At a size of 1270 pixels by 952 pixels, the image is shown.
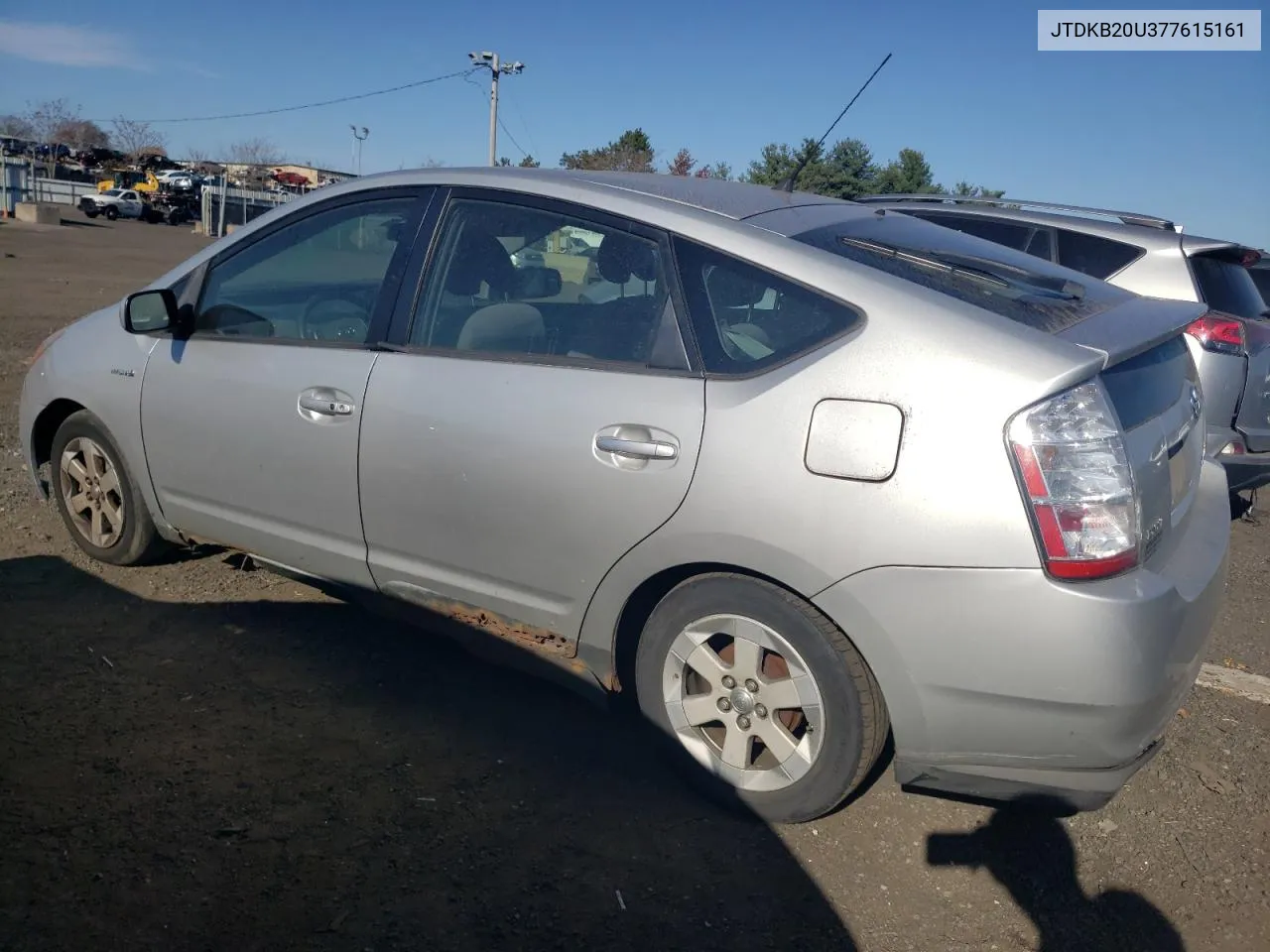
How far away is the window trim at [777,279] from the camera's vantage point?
106 inches

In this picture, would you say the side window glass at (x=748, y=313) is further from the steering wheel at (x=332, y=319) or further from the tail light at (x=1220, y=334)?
the tail light at (x=1220, y=334)

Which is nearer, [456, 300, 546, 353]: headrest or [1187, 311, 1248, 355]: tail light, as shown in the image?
[456, 300, 546, 353]: headrest

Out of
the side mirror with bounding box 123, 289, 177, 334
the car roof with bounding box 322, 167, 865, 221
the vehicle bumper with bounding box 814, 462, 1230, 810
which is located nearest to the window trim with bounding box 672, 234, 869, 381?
the car roof with bounding box 322, 167, 865, 221

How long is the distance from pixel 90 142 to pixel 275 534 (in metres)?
92.1

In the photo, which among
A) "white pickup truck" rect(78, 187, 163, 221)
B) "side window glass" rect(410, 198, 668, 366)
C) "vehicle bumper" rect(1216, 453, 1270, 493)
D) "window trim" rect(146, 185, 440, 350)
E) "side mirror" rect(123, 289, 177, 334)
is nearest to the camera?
"side window glass" rect(410, 198, 668, 366)

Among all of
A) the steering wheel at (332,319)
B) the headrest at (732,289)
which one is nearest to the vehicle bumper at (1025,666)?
the headrest at (732,289)

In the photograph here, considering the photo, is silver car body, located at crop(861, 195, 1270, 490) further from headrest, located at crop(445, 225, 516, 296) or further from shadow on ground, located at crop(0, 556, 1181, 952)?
shadow on ground, located at crop(0, 556, 1181, 952)

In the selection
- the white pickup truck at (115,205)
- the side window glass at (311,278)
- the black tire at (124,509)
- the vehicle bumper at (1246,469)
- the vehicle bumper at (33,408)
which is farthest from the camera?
the white pickup truck at (115,205)

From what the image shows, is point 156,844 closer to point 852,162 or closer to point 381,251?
point 381,251

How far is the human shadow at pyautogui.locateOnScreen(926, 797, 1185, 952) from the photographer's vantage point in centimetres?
264

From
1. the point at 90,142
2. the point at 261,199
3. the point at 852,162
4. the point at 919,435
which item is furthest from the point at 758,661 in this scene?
the point at 90,142

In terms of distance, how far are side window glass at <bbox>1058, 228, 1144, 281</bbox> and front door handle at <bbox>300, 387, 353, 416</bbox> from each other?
4168mm

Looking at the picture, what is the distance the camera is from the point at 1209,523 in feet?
10.1

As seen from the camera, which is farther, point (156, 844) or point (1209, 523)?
point (1209, 523)
